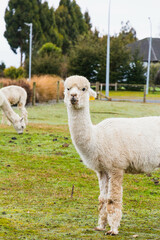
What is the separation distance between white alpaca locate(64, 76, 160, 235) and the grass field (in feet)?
1.31

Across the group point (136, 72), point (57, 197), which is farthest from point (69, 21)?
point (57, 197)

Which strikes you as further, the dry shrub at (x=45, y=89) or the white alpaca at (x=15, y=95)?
the dry shrub at (x=45, y=89)

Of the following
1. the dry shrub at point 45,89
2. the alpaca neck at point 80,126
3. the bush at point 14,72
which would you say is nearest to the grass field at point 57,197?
the alpaca neck at point 80,126

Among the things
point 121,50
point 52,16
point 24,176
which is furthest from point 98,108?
point 52,16

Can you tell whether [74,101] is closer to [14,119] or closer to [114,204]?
[114,204]

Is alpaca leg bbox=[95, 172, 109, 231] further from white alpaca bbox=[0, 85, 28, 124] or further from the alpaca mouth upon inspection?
white alpaca bbox=[0, 85, 28, 124]

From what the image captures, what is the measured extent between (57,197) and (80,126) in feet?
6.78

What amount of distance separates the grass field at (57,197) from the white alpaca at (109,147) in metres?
0.40

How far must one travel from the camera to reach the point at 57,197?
602 cm

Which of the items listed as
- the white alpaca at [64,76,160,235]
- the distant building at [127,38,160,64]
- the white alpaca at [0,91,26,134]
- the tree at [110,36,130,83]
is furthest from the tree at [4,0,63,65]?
the white alpaca at [64,76,160,235]

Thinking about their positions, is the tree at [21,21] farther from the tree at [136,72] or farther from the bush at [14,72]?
the tree at [136,72]

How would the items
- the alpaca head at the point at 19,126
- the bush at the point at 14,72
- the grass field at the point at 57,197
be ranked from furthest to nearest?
the bush at the point at 14,72 < the alpaca head at the point at 19,126 < the grass field at the point at 57,197

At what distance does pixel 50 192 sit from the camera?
6312 mm

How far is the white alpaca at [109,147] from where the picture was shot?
4.26 m
